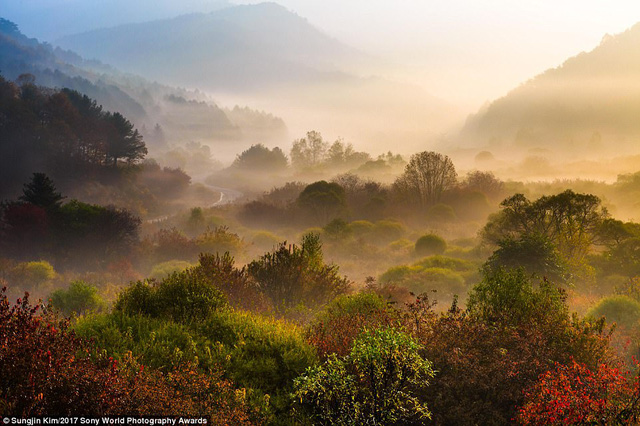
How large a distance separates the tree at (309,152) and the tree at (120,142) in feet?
145

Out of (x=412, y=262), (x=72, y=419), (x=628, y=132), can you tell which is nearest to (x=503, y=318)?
(x=72, y=419)

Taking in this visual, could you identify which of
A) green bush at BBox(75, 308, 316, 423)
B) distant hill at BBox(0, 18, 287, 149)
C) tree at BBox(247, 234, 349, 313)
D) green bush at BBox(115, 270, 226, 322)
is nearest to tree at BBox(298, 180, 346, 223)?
tree at BBox(247, 234, 349, 313)

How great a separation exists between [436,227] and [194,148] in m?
142

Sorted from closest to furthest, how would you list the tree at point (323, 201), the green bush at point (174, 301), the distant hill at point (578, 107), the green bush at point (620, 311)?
the green bush at point (174, 301) < the green bush at point (620, 311) < the tree at point (323, 201) < the distant hill at point (578, 107)

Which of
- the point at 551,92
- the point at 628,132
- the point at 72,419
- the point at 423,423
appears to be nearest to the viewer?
the point at 72,419

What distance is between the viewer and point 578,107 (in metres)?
122

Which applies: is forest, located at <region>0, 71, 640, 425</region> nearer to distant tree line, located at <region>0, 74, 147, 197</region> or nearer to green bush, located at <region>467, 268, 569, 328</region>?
green bush, located at <region>467, 268, 569, 328</region>

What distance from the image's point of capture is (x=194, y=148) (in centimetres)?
15875

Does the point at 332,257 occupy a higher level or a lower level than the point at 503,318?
lower

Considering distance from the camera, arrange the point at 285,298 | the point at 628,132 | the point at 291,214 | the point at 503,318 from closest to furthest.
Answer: the point at 503,318 → the point at 285,298 → the point at 291,214 → the point at 628,132

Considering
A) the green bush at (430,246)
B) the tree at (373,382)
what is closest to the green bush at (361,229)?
the green bush at (430,246)

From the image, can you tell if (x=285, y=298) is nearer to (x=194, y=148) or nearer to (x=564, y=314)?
(x=564, y=314)

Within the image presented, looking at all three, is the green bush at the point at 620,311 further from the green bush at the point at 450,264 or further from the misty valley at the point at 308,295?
the green bush at the point at 450,264

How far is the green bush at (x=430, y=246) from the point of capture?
28.1 meters
